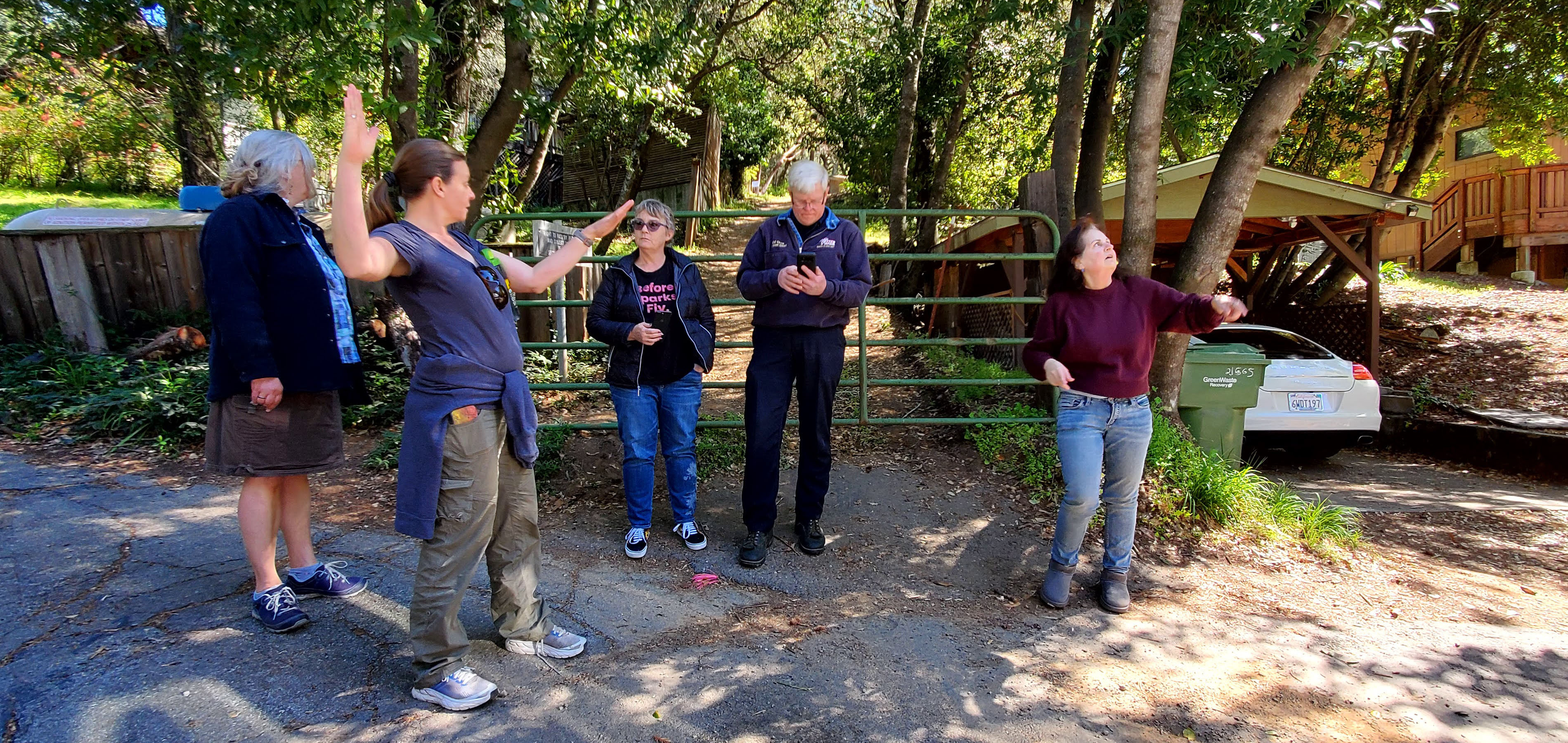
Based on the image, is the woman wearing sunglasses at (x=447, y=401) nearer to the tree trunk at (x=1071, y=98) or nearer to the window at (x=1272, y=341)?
the tree trunk at (x=1071, y=98)

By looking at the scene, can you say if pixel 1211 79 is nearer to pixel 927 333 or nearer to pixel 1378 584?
pixel 1378 584

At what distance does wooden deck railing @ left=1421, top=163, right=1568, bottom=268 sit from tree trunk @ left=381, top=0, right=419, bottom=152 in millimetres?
18512

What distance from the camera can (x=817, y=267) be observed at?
364cm

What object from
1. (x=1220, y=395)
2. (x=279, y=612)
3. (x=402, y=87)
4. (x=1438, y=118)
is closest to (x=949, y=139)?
(x=1438, y=118)

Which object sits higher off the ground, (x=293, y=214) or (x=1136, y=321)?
(x=293, y=214)

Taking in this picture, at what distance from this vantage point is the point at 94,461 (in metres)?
5.18

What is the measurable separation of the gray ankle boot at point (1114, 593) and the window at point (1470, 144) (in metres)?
19.8

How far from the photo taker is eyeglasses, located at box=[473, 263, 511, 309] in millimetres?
2566

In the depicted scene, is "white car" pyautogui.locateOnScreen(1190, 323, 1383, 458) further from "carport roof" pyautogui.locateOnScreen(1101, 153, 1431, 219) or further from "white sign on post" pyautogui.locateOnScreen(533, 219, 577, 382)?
"white sign on post" pyautogui.locateOnScreen(533, 219, 577, 382)

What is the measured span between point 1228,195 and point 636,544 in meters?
3.94

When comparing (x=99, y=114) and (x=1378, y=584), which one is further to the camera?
(x=99, y=114)

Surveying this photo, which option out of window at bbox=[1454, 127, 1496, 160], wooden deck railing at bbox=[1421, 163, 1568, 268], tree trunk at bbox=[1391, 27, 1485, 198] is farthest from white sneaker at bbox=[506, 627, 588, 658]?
window at bbox=[1454, 127, 1496, 160]

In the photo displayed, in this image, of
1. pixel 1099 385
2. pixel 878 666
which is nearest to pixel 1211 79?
pixel 1099 385

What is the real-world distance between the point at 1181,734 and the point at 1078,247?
185cm
